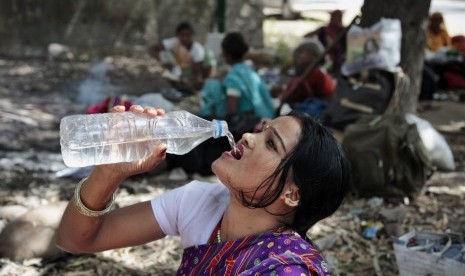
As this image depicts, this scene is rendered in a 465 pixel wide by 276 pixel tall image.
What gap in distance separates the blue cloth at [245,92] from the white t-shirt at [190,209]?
4088mm

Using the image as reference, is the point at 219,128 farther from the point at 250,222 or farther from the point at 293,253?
the point at 293,253

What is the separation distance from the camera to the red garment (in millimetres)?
6906

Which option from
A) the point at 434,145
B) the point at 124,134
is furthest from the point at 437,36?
the point at 124,134

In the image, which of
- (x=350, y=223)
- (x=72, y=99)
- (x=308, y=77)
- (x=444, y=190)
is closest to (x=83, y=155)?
(x=350, y=223)

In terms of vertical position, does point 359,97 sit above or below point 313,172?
below

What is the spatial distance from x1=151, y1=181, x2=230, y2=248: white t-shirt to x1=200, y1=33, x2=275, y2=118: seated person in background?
401cm

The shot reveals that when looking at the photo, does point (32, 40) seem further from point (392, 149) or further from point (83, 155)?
point (83, 155)

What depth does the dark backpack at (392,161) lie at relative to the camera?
4.79 meters

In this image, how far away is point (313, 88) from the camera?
280 inches

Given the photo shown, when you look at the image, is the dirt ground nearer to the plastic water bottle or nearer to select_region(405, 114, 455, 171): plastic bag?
select_region(405, 114, 455, 171): plastic bag

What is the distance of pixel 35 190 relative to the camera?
4973mm

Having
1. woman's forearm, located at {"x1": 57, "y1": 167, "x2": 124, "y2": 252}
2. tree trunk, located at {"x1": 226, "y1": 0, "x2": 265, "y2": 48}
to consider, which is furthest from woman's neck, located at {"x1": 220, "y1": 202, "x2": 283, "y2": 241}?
tree trunk, located at {"x1": 226, "y1": 0, "x2": 265, "y2": 48}

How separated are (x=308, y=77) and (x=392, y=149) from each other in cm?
238

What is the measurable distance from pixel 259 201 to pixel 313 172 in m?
0.21
